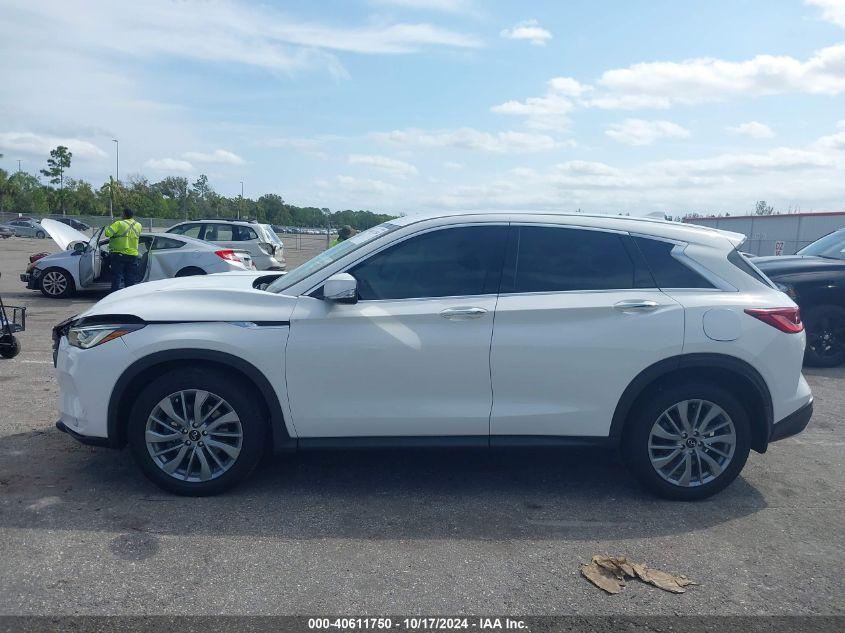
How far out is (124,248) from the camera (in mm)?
13031

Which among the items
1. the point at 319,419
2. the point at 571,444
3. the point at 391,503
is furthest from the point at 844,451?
the point at 319,419

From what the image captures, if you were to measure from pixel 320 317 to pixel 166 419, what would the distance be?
1113 millimetres

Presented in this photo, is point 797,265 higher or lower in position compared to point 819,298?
higher

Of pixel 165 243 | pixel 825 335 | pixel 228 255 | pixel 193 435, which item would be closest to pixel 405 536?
pixel 193 435

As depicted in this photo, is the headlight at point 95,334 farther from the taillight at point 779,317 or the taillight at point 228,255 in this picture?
the taillight at point 228,255

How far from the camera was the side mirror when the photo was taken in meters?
4.30

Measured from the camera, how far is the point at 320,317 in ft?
14.5

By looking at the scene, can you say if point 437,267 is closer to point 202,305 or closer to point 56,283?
point 202,305

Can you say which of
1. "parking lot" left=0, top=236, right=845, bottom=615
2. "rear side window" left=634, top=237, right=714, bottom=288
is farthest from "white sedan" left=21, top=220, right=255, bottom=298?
"rear side window" left=634, top=237, right=714, bottom=288

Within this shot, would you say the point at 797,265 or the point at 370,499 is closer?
the point at 370,499

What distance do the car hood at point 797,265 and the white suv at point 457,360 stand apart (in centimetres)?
495

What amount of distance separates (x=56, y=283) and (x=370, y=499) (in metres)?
11.8

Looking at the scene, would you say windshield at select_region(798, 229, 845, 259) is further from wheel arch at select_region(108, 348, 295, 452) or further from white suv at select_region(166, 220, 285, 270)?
white suv at select_region(166, 220, 285, 270)

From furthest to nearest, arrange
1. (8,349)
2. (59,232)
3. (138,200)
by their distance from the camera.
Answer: (138,200) → (59,232) → (8,349)
